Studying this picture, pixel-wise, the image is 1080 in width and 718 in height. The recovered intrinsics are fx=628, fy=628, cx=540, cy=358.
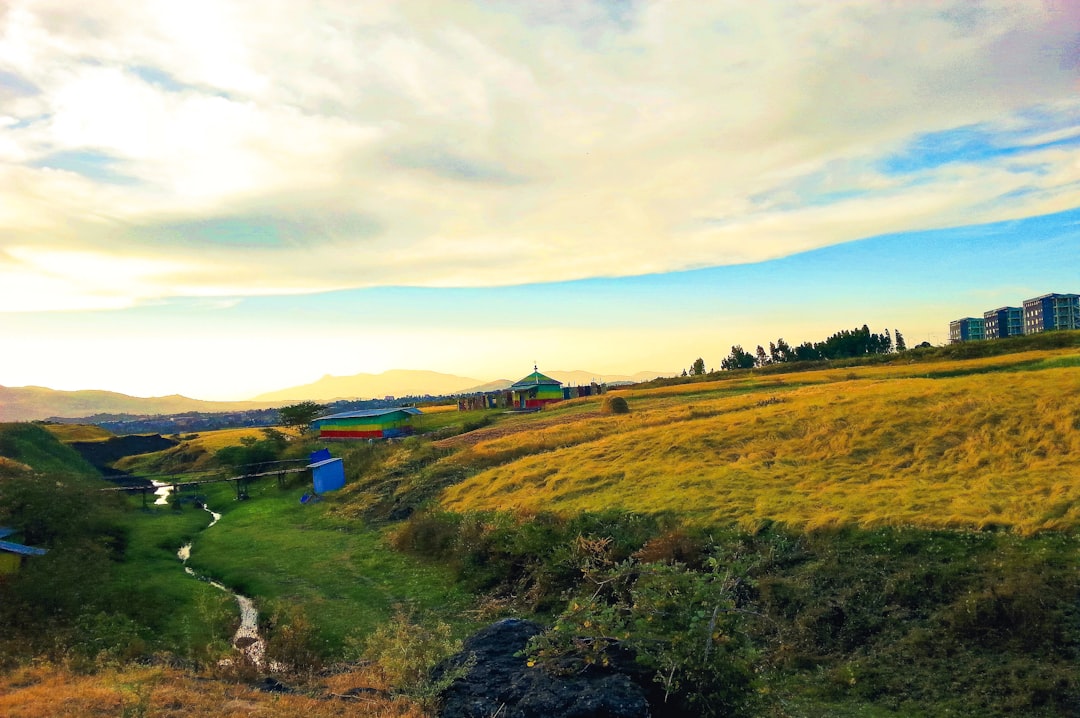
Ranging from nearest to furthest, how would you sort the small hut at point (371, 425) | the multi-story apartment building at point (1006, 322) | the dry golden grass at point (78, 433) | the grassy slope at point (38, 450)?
1. the grassy slope at point (38, 450)
2. the small hut at point (371, 425)
3. the dry golden grass at point (78, 433)
4. the multi-story apartment building at point (1006, 322)

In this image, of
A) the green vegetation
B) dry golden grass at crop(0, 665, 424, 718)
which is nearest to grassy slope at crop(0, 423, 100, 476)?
the green vegetation

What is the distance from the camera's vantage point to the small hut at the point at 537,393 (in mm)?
88500

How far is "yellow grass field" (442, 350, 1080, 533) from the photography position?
64.3ft

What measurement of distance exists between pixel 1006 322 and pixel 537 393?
160815 millimetres

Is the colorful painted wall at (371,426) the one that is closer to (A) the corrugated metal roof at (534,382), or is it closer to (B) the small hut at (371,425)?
(B) the small hut at (371,425)

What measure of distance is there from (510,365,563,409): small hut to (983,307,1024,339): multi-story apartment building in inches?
5908

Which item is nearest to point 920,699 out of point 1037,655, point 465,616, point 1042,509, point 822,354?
point 1037,655

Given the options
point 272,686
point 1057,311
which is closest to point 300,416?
point 272,686

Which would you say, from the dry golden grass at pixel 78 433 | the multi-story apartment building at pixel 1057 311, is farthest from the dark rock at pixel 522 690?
the multi-story apartment building at pixel 1057 311

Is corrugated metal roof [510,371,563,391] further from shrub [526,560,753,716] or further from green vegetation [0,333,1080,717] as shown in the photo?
shrub [526,560,753,716]

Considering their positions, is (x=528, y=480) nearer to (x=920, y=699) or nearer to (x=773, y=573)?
(x=773, y=573)

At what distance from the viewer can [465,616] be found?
21703 millimetres

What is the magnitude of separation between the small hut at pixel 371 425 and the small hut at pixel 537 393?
17.0 meters

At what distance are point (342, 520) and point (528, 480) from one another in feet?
44.8
